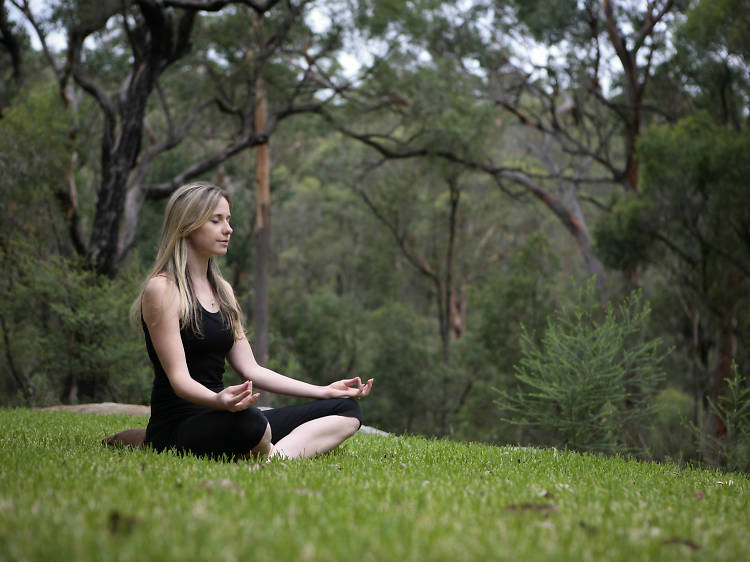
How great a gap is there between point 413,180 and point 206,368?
90.9 feet

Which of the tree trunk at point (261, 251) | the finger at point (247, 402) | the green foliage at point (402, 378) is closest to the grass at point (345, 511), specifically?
the finger at point (247, 402)

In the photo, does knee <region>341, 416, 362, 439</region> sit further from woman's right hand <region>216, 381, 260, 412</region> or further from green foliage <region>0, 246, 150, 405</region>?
green foliage <region>0, 246, 150, 405</region>

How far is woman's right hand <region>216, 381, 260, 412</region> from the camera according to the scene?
155 inches

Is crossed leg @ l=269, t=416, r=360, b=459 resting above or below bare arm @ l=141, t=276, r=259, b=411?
below

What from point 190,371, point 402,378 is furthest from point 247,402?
point 402,378

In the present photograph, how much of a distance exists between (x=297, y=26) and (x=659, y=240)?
12196 mm

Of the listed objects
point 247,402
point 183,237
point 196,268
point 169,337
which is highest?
point 183,237

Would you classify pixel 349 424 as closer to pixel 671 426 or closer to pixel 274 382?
pixel 274 382

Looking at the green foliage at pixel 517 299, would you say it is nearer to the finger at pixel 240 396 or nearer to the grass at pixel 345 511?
the grass at pixel 345 511

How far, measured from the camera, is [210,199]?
15.5 feet

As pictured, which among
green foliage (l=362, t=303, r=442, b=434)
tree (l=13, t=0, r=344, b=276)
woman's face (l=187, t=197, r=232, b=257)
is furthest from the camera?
green foliage (l=362, t=303, r=442, b=434)

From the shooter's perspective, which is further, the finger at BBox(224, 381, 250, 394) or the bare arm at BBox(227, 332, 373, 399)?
the bare arm at BBox(227, 332, 373, 399)

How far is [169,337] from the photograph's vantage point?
4.35 m

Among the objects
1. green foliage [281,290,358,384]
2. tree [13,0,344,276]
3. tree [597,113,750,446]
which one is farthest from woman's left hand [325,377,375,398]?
green foliage [281,290,358,384]
